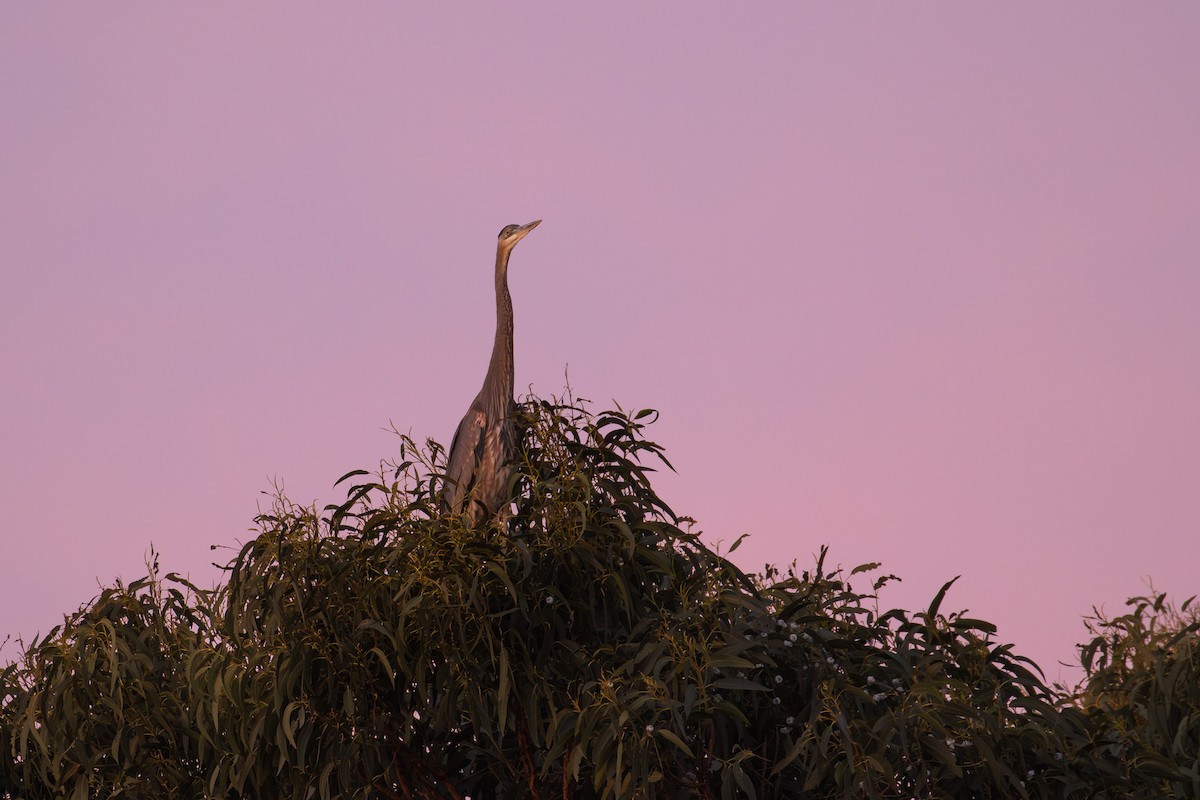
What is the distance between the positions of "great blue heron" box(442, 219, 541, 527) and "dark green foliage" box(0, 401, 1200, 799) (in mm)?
1505

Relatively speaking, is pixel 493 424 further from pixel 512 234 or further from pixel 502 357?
pixel 512 234

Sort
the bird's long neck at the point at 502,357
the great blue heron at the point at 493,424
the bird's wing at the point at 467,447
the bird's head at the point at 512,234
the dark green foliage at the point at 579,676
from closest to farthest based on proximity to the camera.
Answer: the dark green foliage at the point at 579,676 → the great blue heron at the point at 493,424 → the bird's wing at the point at 467,447 → the bird's long neck at the point at 502,357 → the bird's head at the point at 512,234

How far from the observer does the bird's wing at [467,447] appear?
9.98 meters

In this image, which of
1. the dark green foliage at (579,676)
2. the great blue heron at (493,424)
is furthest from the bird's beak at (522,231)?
the dark green foliage at (579,676)

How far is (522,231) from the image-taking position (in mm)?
11719

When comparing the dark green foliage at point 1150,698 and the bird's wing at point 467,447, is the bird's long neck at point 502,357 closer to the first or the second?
the bird's wing at point 467,447

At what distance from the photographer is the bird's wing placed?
9.98m

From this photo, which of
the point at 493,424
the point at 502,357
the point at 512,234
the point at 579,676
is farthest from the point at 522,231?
the point at 579,676

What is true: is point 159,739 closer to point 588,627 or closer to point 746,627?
point 588,627

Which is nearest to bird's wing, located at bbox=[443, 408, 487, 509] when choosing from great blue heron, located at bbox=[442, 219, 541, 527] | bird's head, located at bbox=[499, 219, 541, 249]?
great blue heron, located at bbox=[442, 219, 541, 527]

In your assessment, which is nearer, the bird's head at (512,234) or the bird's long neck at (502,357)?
the bird's long neck at (502,357)

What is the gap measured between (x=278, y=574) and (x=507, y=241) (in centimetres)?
484

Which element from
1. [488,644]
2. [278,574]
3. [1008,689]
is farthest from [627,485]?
[1008,689]

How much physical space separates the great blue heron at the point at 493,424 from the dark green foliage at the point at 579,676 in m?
1.50
